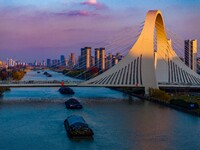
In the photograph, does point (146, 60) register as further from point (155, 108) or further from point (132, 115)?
point (132, 115)

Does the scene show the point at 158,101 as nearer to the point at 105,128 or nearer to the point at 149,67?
the point at 149,67

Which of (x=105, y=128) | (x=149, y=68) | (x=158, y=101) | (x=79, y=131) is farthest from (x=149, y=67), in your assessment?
(x=79, y=131)

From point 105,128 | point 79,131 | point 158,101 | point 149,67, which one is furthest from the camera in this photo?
point 149,67

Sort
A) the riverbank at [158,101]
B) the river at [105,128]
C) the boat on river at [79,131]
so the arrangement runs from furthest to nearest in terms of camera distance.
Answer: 1. the riverbank at [158,101]
2. the boat on river at [79,131]
3. the river at [105,128]

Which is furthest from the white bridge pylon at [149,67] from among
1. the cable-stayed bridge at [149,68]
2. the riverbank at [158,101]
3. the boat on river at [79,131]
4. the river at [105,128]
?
the boat on river at [79,131]

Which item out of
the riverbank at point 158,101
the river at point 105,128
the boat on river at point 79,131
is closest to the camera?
the river at point 105,128

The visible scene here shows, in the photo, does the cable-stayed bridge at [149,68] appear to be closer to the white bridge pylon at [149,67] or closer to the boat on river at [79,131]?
the white bridge pylon at [149,67]

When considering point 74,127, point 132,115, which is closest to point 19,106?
point 132,115

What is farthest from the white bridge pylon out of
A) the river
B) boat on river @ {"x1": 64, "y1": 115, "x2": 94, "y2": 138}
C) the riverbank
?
boat on river @ {"x1": 64, "y1": 115, "x2": 94, "y2": 138}
